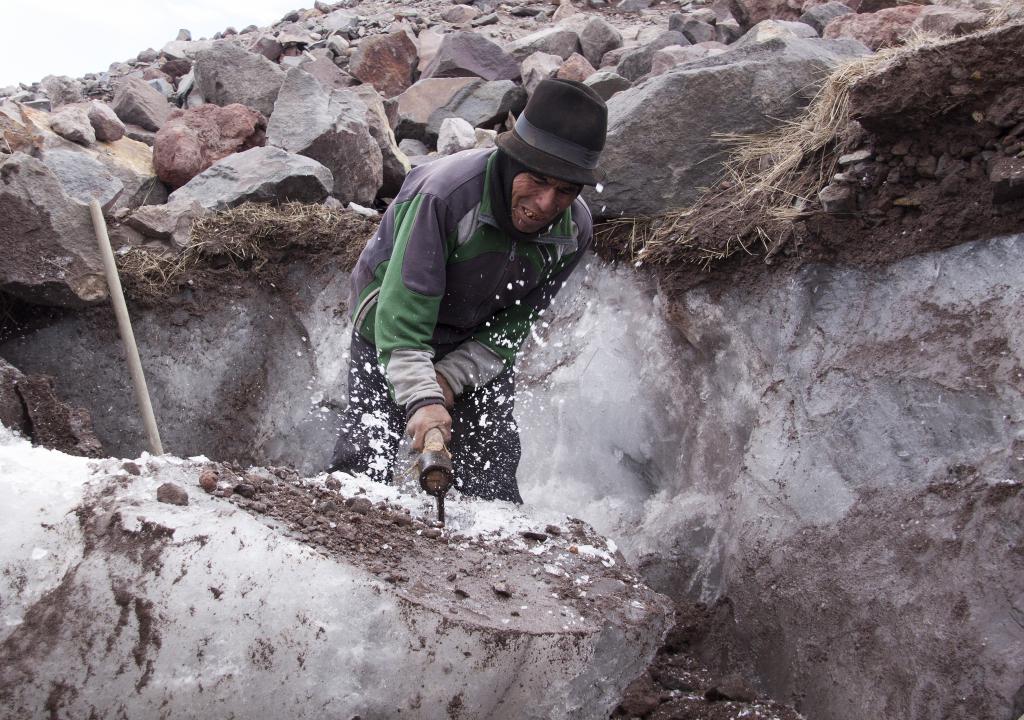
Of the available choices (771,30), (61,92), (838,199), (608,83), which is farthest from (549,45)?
(838,199)

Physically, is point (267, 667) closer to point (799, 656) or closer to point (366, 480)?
point (366, 480)

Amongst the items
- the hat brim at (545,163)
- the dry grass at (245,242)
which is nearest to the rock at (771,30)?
the dry grass at (245,242)

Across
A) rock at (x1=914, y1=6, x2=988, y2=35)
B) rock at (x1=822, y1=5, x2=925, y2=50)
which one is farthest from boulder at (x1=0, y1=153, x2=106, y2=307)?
rock at (x1=822, y1=5, x2=925, y2=50)

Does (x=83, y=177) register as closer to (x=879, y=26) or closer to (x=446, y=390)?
(x=446, y=390)

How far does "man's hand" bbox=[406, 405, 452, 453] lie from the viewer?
2.77 m

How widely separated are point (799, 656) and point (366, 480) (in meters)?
1.59

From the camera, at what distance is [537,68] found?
7707mm

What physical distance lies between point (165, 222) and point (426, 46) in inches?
197

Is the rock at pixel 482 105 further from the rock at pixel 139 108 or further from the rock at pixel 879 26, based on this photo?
the rock at pixel 879 26

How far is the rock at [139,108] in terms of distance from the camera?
6.98 m

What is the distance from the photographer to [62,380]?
4.76 metres

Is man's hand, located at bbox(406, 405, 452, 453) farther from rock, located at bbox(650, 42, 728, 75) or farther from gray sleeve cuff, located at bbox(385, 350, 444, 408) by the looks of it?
rock, located at bbox(650, 42, 728, 75)

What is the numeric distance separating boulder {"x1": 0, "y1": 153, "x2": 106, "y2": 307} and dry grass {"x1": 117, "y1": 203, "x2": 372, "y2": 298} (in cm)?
40

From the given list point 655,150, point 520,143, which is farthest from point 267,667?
point 655,150
